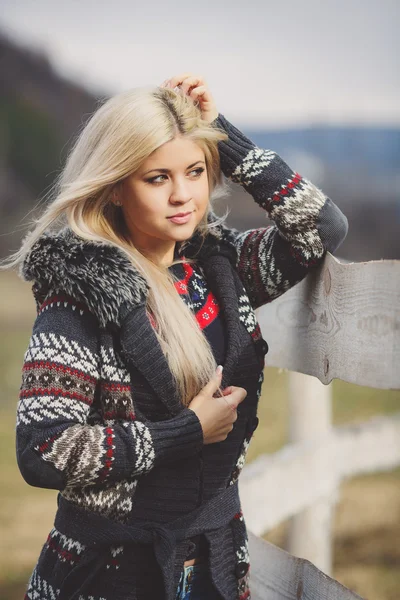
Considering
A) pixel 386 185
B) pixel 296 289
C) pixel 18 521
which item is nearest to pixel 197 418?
pixel 296 289

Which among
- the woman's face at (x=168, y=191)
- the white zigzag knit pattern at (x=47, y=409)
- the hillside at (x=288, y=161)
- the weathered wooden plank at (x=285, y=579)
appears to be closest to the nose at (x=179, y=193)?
the woman's face at (x=168, y=191)

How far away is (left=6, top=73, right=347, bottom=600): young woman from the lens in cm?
171

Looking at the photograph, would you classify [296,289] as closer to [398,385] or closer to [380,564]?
[398,385]

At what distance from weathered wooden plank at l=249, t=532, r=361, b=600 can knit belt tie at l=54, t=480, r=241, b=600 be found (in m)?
0.30


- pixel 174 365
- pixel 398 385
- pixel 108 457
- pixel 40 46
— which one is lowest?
pixel 108 457

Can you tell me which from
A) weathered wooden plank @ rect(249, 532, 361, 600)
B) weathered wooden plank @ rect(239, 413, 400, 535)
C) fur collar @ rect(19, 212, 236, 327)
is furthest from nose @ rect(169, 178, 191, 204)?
weathered wooden plank @ rect(239, 413, 400, 535)

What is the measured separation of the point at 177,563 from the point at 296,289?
76cm

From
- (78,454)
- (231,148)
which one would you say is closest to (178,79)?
(231,148)

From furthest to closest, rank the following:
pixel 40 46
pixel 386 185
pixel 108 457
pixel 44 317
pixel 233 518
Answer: pixel 40 46 < pixel 386 185 < pixel 233 518 < pixel 44 317 < pixel 108 457

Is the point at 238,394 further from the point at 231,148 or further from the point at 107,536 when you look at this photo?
the point at 231,148

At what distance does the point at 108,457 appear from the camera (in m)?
1.66

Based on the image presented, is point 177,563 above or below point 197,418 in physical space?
below

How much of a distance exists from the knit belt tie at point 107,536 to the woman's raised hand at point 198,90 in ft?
3.25

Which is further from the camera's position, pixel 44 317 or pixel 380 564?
pixel 380 564
